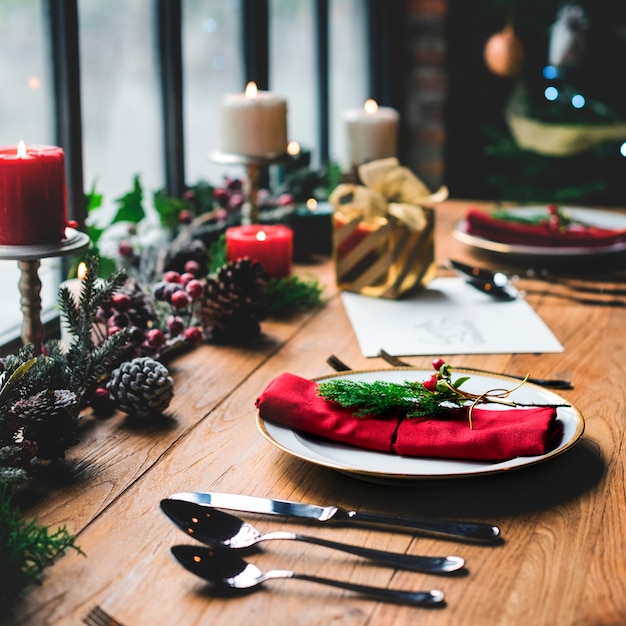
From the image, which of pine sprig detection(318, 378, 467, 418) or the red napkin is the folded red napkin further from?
the red napkin

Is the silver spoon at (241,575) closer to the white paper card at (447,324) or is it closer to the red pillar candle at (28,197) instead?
the red pillar candle at (28,197)

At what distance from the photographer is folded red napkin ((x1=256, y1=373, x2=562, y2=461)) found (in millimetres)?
833

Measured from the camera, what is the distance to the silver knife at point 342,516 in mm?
737

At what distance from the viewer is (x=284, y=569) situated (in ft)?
2.28

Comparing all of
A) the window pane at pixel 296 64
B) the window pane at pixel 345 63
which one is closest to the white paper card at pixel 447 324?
the window pane at pixel 296 64

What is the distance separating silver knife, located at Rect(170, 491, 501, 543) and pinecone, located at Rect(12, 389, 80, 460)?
0.14 meters

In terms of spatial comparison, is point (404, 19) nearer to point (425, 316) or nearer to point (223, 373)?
point (425, 316)

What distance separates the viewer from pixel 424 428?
0.87 meters

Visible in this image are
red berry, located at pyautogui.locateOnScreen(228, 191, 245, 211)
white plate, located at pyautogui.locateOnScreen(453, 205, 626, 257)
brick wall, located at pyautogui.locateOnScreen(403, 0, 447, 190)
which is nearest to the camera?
white plate, located at pyautogui.locateOnScreen(453, 205, 626, 257)

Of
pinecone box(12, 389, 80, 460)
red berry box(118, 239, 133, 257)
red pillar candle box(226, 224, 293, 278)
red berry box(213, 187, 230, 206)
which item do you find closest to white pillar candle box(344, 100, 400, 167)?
red berry box(213, 187, 230, 206)

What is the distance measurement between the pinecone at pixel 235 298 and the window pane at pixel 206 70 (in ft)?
2.42

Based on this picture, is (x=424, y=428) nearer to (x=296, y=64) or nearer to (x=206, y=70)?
(x=206, y=70)

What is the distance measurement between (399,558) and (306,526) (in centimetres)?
9

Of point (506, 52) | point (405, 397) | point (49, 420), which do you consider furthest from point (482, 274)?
point (506, 52)
